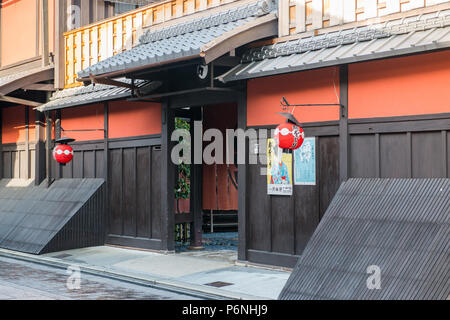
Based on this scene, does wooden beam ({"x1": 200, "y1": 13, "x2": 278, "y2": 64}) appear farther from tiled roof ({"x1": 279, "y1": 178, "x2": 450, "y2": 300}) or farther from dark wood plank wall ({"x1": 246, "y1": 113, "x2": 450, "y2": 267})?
tiled roof ({"x1": 279, "y1": 178, "x2": 450, "y2": 300})

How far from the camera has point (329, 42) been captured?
35.2ft

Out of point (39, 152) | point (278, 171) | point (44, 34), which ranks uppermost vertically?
point (44, 34)

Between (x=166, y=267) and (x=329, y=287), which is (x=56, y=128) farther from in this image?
(x=329, y=287)

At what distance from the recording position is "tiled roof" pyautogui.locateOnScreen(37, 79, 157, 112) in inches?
579

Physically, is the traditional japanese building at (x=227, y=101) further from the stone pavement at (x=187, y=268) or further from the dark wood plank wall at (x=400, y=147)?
the stone pavement at (x=187, y=268)

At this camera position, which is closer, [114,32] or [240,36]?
[240,36]

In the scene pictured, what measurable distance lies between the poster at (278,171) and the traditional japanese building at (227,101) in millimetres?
156

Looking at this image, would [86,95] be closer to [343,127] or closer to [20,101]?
[20,101]

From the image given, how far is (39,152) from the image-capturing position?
18281 mm

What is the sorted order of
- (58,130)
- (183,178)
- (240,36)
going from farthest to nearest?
(58,130), (183,178), (240,36)

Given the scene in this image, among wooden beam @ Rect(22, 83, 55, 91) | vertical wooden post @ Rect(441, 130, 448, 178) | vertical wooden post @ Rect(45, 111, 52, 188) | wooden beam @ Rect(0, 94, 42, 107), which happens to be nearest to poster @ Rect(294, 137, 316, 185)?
vertical wooden post @ Rect(441, 130, 448, 178)

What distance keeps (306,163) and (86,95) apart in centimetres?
732

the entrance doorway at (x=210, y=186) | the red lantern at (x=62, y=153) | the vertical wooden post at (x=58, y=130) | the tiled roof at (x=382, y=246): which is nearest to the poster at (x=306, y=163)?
the tiled roof at (x=382, y=246)

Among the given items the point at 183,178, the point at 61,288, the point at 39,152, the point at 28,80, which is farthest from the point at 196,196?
the point at 28,80
